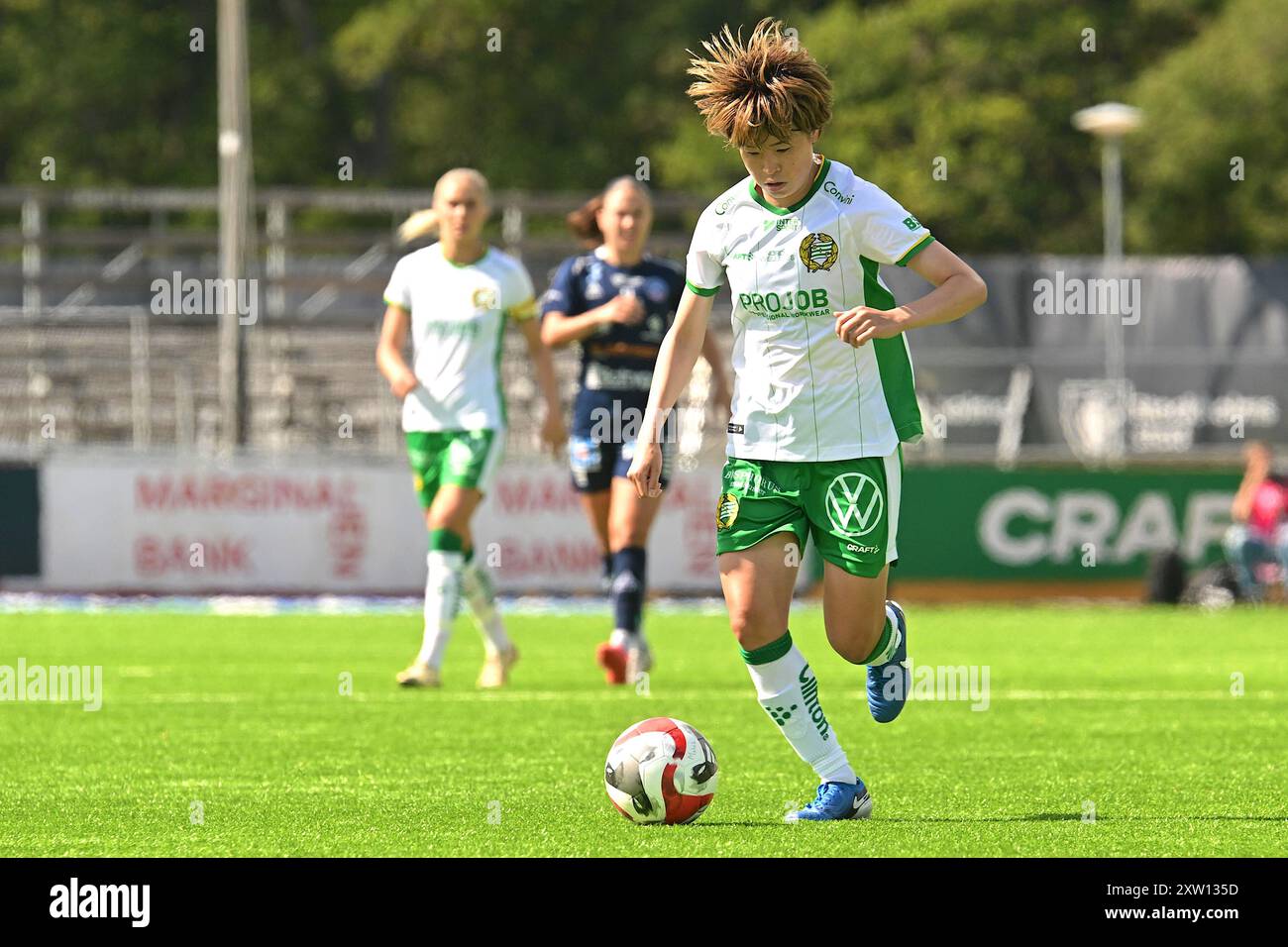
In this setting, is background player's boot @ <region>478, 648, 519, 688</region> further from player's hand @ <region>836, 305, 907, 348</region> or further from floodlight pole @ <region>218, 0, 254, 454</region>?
floodlight pole @ <region>218, 0, 254, 454</region>

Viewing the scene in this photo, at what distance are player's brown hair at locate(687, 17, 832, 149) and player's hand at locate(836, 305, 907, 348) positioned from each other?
0.58m

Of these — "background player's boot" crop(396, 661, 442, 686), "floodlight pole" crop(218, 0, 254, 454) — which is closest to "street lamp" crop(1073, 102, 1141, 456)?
"floodlight pole" crop(218, 0, 254, 454)

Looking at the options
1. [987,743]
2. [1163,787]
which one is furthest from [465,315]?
[1163,787]

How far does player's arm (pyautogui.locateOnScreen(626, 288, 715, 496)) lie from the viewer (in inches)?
275

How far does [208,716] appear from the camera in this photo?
34.7 feet

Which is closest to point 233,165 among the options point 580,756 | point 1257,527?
point 1257,527

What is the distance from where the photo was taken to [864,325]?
6566 millimetres

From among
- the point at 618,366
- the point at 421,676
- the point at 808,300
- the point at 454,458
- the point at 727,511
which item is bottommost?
the point at 421,676

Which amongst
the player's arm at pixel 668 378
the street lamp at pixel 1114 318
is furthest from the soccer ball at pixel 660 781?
the street lamp at pixel 1114 318

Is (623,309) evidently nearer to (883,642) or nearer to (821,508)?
(883,642)

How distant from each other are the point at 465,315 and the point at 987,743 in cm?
386

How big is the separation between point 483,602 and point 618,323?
5.22ft
